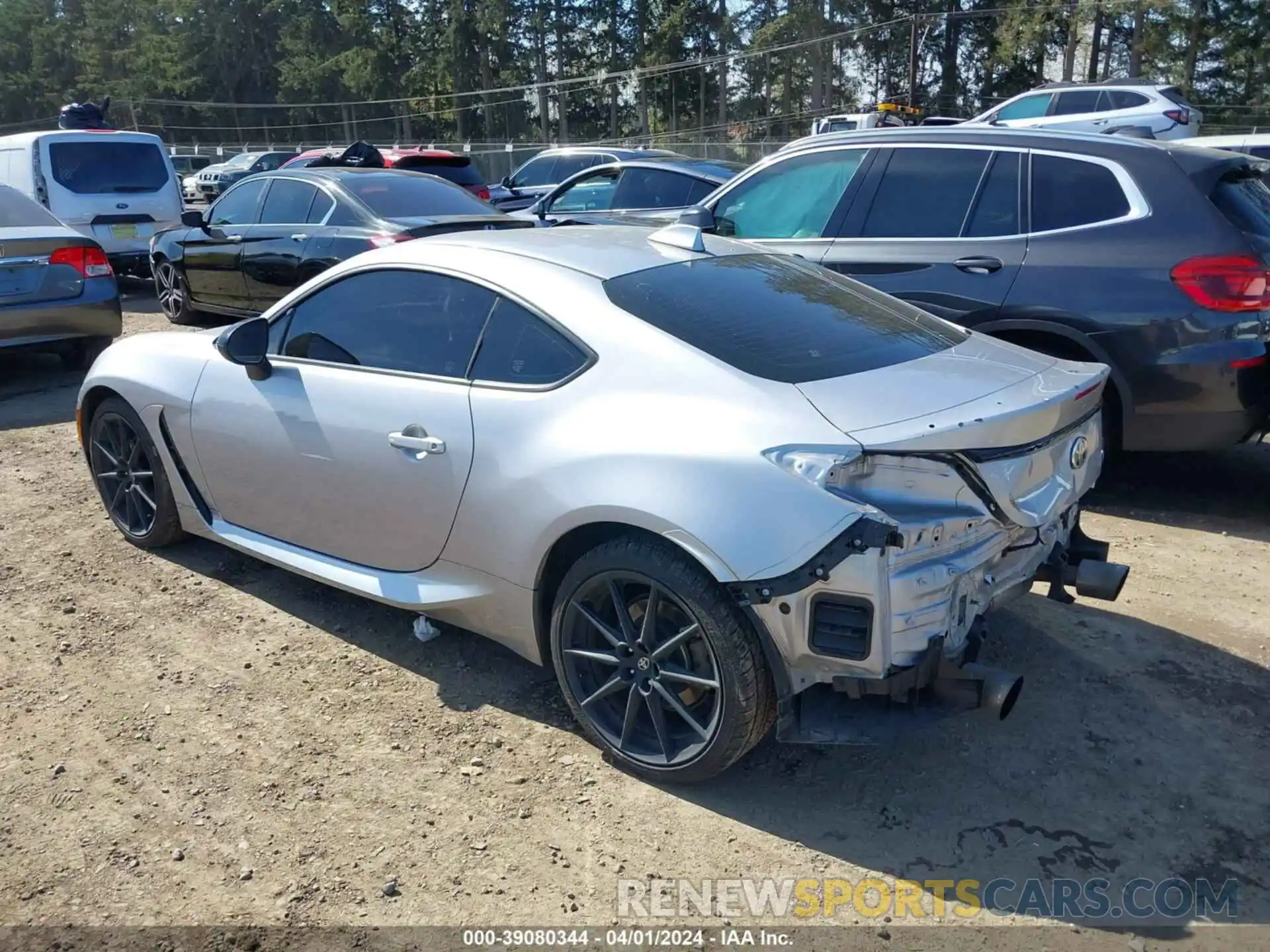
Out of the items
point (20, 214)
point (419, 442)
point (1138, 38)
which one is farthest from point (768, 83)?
point (419, 442)

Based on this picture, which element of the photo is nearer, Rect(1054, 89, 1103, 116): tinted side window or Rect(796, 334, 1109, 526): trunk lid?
Rect(796, 334, 1109, 526): trunk lid

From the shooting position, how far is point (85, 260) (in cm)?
828

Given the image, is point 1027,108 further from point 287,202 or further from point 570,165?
point 287,202

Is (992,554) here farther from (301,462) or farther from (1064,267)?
(1064,267)

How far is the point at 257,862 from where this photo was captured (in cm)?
286

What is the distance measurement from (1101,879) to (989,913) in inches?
13.5

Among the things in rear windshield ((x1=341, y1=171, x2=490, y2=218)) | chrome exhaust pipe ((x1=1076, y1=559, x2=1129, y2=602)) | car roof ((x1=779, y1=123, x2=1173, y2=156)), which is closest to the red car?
rear windshield ((x1=341, y1=171, x2=490, y2=218))

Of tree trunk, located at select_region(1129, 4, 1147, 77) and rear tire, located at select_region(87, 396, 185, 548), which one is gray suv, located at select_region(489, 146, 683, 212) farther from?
tree trunk, located at select_region(1129, 4, 1147, 77)

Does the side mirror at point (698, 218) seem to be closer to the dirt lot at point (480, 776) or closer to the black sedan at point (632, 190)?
the dirt lot at point (480, 776)

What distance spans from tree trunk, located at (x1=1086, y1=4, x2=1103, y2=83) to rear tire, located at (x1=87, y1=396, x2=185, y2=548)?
130 ft

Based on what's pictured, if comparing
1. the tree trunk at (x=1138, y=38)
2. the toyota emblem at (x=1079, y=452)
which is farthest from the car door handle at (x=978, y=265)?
the tree trunk at (x=1138, y=38)

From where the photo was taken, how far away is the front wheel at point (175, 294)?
34.3 ft

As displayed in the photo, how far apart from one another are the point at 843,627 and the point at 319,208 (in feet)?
24.3

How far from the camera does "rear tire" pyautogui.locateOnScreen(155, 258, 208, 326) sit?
10445 mm
